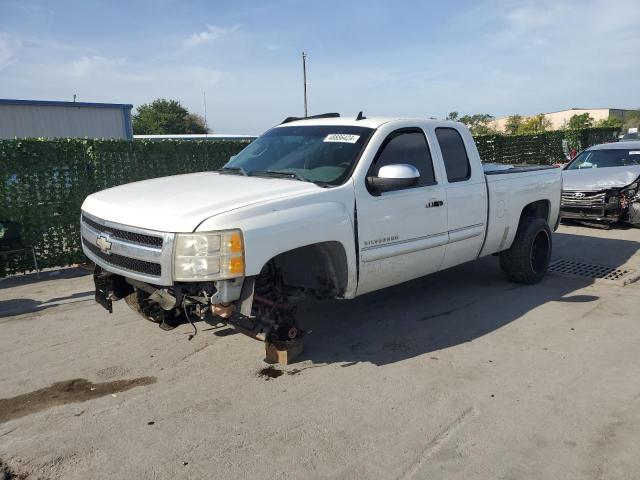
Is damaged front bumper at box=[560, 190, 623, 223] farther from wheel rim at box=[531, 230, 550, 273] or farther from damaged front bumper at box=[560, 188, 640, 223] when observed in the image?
wheel rim at box=[531, 230, 550, 273]

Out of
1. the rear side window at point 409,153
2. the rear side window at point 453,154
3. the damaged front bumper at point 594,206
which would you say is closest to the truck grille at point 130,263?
the rear side window at point 409,153

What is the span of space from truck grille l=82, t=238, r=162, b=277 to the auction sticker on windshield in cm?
198

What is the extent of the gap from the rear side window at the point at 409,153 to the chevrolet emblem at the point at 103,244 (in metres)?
2.19

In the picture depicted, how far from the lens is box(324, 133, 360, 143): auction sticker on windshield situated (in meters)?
4.52

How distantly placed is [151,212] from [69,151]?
17.6 feet

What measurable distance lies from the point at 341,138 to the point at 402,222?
3.01ft

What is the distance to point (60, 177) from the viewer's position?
7.98 m

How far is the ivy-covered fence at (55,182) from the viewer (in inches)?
295

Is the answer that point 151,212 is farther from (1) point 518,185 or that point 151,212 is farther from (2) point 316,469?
(1) point 518,185

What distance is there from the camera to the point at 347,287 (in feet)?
13.7

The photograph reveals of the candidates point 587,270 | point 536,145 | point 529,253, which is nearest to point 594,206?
point 587,270

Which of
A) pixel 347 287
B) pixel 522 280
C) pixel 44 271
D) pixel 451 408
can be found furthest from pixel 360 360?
pixel 44 271

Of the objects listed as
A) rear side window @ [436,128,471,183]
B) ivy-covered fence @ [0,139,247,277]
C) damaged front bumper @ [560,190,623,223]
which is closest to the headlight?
rear side window @ [436,128,471,183]

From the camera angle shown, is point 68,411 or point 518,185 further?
point 518,185
